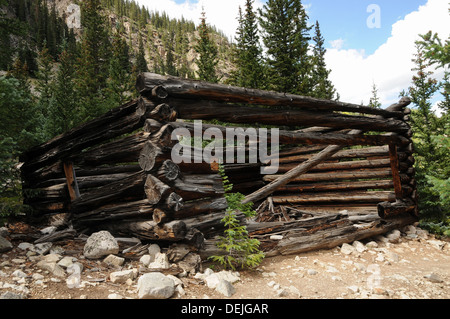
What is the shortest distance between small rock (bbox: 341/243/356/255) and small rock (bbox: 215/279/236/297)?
2.75 metres

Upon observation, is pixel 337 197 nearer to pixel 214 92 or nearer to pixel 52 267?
pixel 214 92

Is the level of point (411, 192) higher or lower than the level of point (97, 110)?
lower

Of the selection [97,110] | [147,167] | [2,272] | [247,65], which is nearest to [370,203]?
[147,167]

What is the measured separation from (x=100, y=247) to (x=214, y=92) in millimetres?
2596

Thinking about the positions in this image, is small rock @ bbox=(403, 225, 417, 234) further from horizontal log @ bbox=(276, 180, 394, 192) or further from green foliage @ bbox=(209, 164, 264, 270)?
green foliage @ bbox=(209, 164, 264, 270)

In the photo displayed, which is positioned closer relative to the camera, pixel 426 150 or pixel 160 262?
pixel 160 262

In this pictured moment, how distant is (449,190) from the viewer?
15.1ft

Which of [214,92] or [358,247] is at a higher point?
[214,92]

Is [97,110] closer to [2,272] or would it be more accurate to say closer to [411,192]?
[2,272]

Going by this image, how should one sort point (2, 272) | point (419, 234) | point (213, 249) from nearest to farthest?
point (2, 272)
point (213, 249)
point (419, 234)

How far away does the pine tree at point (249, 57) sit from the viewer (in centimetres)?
1498

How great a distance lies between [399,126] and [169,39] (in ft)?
398

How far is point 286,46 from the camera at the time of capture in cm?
1472

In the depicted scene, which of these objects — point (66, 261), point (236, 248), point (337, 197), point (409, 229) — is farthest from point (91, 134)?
point (409, 229)
